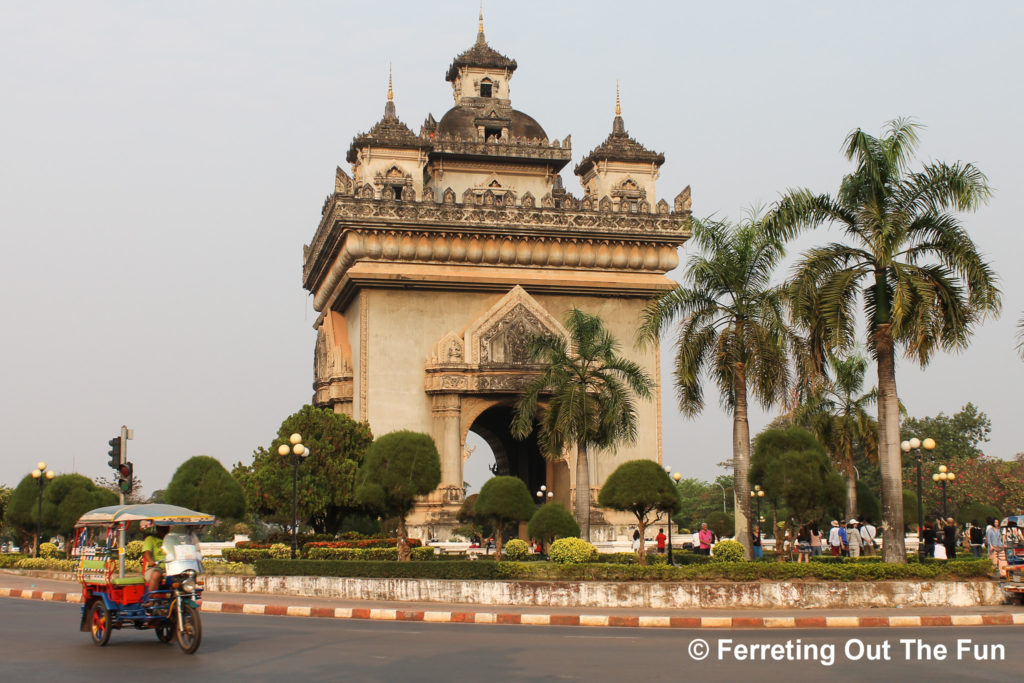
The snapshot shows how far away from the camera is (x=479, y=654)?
39.6 feet

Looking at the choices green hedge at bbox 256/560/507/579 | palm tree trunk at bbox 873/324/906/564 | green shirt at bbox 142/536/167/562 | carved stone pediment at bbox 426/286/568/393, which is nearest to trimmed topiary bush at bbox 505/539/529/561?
green hedge at bbox 256/560/507/579

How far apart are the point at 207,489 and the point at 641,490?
1184 centimetres

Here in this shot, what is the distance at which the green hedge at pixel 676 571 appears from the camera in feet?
62.5

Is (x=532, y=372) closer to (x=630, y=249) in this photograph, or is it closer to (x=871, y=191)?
(x=630, y=249)

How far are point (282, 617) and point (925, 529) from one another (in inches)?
626

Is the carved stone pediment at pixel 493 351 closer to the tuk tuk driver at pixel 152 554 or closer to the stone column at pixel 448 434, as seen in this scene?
the stone column at pixel 448 434

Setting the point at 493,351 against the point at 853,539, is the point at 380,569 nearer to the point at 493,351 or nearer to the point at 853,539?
the point at 853,539

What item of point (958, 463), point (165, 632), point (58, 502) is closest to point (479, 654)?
point (165, 632)

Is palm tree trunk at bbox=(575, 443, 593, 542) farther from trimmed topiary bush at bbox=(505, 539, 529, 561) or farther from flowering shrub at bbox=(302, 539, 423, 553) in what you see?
flowering shrub at bbox=(302, 539, 423, 553)

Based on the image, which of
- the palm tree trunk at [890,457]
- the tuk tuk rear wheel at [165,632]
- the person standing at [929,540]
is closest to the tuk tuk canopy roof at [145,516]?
the tuk tuk rear wheel at [165,632]

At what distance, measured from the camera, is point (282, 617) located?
17625 millimetres

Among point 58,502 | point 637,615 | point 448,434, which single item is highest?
point 448,434

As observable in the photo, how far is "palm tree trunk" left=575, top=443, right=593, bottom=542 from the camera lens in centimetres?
2798

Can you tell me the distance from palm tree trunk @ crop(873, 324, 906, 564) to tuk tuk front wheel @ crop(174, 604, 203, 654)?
1263cm
